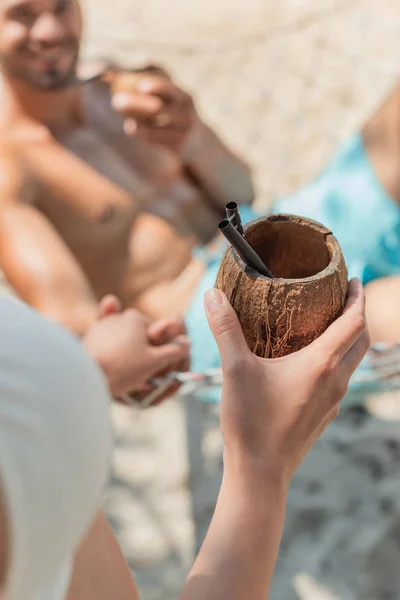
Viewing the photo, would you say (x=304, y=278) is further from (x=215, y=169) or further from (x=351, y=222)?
(x=215, y=169)

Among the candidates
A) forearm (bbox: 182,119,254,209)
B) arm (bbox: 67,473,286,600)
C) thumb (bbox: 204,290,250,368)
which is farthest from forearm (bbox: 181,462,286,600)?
forearm (bbox: 182,119,254,209)

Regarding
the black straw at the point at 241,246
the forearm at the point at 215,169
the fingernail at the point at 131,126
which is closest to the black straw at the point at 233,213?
the black straw at the point at 241,246

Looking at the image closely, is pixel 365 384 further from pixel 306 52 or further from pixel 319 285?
pixel 306 52

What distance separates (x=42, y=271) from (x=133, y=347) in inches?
9.4

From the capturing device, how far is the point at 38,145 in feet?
4.51

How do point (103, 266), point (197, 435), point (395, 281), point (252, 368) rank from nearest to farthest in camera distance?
1. point (252, 368)
2. point (395, 281)
3. point (103, 266)
4. point (197, 435)

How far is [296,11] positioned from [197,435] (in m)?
2.19

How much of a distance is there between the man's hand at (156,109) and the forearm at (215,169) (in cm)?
23

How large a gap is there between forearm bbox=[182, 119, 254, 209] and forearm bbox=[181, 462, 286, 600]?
108 centimetres

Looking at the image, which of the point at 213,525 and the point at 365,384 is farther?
the point at 365,384

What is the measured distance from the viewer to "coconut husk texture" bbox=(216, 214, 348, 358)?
65 centimetres

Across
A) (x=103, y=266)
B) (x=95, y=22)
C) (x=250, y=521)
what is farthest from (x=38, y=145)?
(x=95, y=22)

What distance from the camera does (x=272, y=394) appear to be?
2.03 feet

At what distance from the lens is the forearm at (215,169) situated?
5.29 ft
